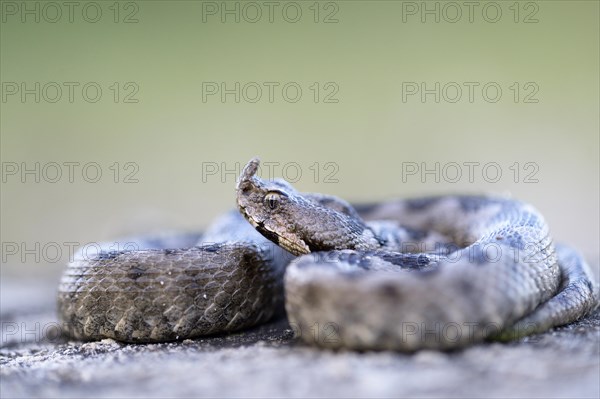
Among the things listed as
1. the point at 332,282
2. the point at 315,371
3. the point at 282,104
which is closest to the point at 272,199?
the point at 332,282

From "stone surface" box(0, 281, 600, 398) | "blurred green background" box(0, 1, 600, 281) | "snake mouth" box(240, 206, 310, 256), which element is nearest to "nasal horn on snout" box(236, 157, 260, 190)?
"snake mouth" box(240, 206, 310, 256)

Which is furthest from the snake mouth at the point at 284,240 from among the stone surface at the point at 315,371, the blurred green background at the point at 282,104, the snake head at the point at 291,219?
the blurred green background at the point at 282,104

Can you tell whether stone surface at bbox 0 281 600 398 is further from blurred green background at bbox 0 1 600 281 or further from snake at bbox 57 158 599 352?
blurred green background at bbox 0 1 600 281

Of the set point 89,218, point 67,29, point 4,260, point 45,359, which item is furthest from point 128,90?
point 45,359

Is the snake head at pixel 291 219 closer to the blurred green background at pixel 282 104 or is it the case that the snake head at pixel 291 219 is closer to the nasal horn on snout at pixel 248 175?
the nasal horn on snout at pixel 248 175

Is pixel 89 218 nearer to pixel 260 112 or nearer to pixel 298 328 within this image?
pixel 260 112
